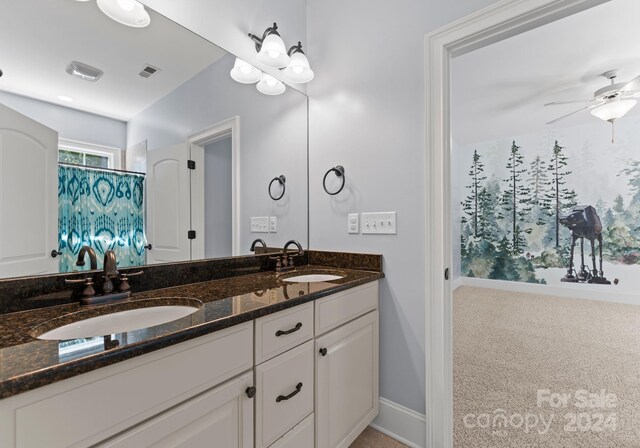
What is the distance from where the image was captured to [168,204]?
54.1 inches

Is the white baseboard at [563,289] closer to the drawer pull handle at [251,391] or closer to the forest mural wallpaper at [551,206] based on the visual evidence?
the forest mural wallpaper at [551,206]

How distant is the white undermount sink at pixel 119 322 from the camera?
84cm

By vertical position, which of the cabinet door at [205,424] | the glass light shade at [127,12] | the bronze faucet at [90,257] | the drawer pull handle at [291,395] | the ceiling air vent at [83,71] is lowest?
the drawer pull handle at [291,395]

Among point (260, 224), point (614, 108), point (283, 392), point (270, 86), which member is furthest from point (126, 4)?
point (614, 108)

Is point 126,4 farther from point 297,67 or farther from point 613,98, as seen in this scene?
point 613,98

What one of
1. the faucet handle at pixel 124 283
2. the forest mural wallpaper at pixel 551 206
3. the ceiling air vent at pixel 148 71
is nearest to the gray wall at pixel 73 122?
the ceiling air vent at pixel 148 71

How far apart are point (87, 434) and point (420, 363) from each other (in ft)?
4.59

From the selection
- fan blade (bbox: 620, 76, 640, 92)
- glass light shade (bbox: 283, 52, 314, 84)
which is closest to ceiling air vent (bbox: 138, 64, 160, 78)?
glass light shade (bbox: 283, 52, 314, 84)

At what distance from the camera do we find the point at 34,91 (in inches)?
39.1

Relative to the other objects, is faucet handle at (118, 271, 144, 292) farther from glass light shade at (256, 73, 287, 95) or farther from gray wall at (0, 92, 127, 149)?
glass light shade at (256, 73, 287, 95)

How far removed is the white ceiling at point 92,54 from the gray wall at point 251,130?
7cm

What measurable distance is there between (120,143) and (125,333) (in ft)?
2.78

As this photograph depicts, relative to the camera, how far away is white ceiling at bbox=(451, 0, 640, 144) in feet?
7.15

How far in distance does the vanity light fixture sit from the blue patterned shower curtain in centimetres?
96
